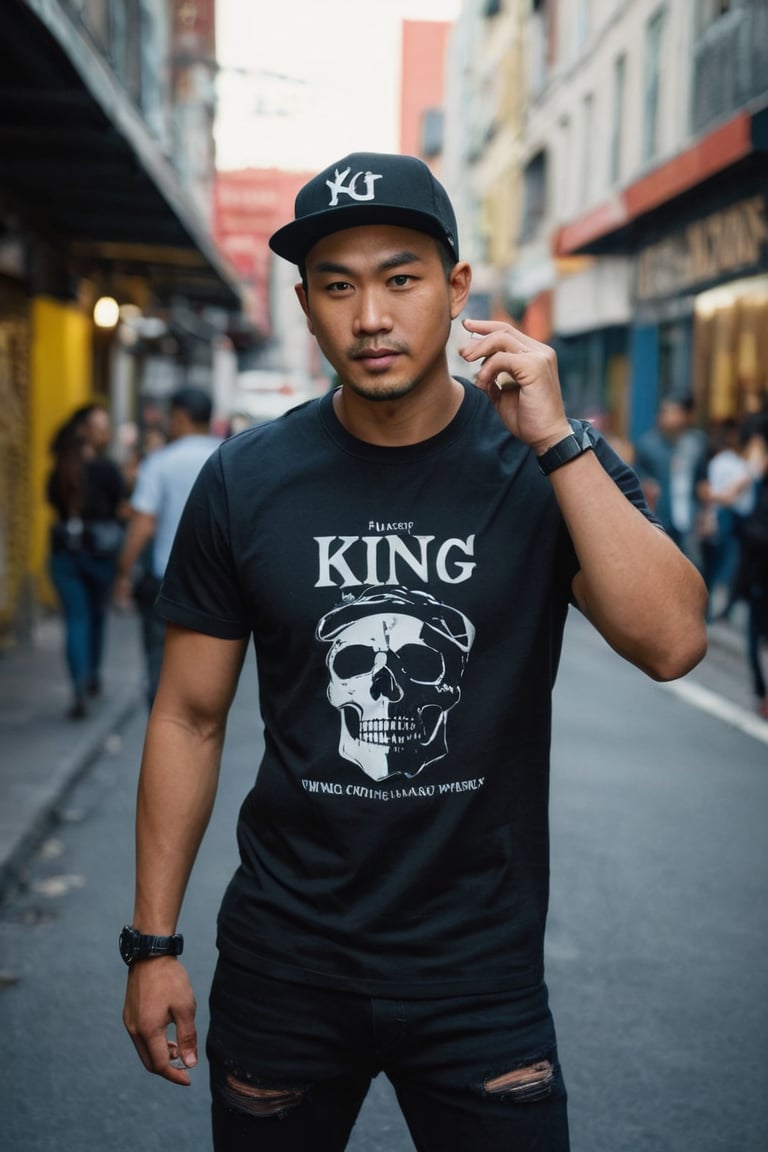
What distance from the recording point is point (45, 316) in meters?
16.6

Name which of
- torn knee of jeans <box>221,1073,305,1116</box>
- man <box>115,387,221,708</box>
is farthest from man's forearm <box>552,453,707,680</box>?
man <box>115,387,221,708</box>

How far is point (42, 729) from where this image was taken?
9.51 m

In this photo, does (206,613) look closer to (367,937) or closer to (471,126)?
(367,937)

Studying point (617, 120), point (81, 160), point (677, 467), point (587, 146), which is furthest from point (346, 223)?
point (587, 146)

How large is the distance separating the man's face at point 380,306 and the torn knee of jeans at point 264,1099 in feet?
3.21

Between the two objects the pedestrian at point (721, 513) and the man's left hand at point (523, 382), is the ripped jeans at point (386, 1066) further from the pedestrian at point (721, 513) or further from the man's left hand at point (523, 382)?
the pedestrian at point (721, 513)

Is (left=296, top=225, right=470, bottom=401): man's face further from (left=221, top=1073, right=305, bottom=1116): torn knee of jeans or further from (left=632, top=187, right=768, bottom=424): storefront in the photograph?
(left=632, top=187, right=768, bottom=424): storefront

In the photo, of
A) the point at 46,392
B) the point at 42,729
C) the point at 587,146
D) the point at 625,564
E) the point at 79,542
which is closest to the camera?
the point at 625,564

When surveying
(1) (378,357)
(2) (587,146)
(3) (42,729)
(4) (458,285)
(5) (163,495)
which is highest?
(2) (587,146)

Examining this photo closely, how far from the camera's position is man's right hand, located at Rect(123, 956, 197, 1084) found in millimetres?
2371

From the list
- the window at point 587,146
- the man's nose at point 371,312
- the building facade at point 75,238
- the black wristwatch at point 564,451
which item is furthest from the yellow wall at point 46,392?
the window at point 587,146

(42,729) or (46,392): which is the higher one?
(46,392)

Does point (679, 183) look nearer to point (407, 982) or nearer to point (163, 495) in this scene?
point (163, 495)

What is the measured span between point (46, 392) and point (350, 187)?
1478cm
